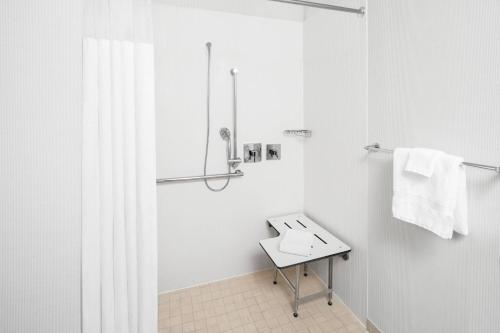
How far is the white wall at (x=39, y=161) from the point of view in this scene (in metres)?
0.90

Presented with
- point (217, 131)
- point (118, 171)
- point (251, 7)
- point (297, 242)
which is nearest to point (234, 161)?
point (217, 131)

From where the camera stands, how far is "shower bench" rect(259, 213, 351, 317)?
64.2 inches

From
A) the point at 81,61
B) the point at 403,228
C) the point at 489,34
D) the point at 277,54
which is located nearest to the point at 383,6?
the point at 489,34

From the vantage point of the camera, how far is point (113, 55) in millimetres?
1028

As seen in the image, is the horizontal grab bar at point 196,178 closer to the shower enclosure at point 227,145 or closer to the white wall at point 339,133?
the shower enclosure at point 227,145

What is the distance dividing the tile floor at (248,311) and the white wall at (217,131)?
0.49 feet

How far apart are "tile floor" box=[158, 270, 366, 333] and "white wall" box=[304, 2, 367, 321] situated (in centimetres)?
17

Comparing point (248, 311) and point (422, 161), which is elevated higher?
point (422, 161)

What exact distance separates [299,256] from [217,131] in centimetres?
113

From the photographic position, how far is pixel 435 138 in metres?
1.17

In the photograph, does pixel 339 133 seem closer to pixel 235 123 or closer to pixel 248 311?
pixel 235 123

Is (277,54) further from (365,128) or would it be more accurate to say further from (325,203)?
(325,203)

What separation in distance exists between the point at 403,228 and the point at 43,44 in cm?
182

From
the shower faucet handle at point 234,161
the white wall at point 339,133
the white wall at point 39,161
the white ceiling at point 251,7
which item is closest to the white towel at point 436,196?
the white wall at point 339,133
